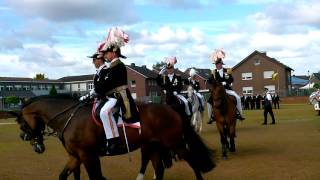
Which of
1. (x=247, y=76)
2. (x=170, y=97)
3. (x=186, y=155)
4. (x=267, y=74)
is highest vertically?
(x=267, y=74)

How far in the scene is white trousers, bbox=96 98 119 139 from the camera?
8969mm

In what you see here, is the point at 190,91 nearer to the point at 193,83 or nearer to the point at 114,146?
the point at 193,83

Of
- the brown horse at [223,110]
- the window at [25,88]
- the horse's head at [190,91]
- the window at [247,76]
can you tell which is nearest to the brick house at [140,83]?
the window at [247,76]

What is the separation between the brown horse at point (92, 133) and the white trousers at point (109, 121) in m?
0.14

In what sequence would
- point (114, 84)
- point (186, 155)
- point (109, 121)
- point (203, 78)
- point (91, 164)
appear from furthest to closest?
point (203, 78), point (186, 155), point (114, 84), point (109, 121), point (91, 164)

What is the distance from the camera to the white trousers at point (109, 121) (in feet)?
29.4

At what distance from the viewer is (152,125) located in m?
9.57

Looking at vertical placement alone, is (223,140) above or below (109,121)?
below

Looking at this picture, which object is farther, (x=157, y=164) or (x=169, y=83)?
(x=169, y=83)

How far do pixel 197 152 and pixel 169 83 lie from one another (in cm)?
474

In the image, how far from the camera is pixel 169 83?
1447 cm

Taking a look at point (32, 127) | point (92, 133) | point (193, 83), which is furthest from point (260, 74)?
point (92, 133)

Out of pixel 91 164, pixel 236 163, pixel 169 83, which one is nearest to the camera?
pixel 91 164

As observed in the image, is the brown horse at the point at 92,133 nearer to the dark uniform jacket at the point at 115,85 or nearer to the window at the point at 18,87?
the dark uniform jacket at the point at 115,85
